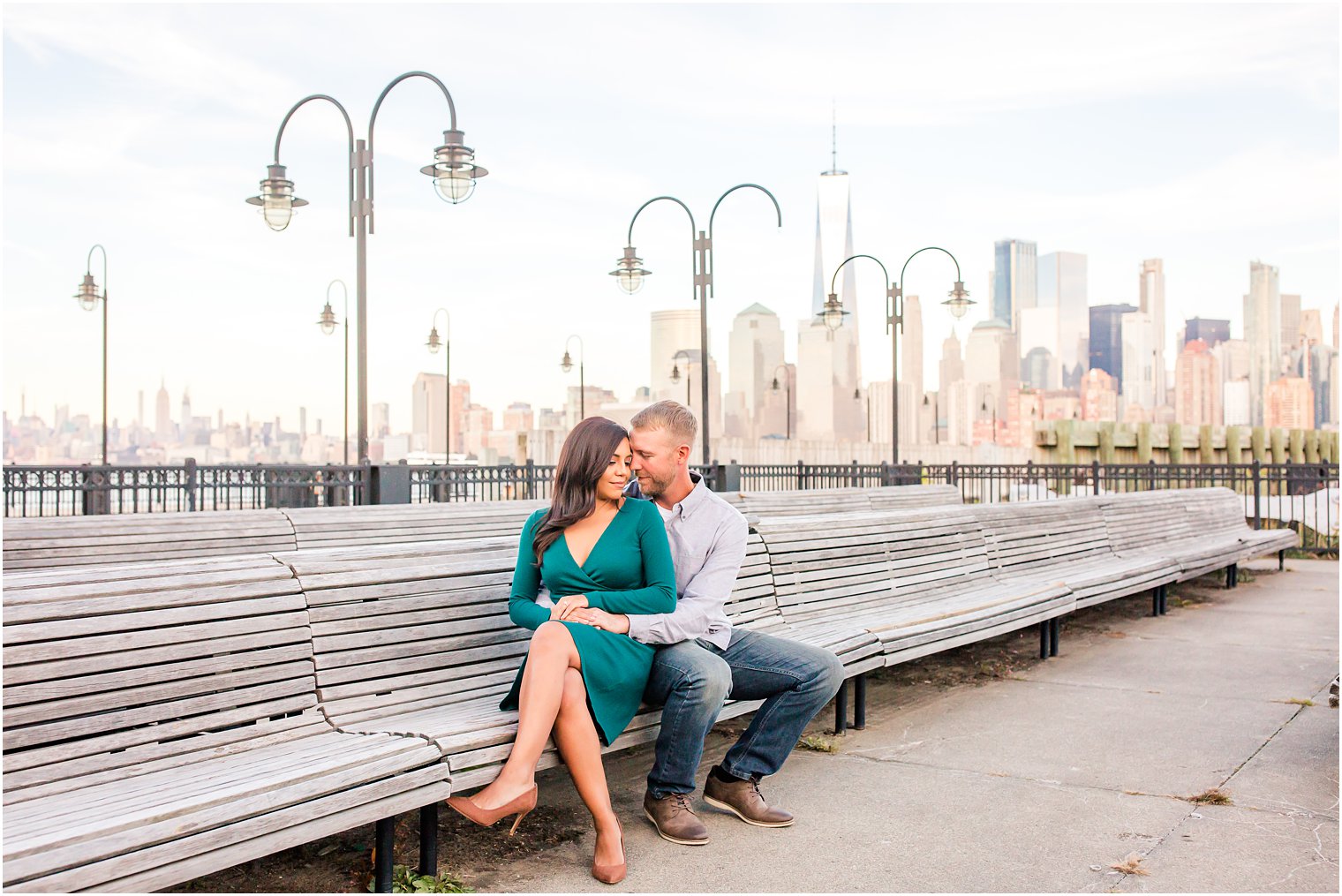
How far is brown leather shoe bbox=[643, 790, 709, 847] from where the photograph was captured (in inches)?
166

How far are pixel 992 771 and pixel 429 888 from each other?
2.58 metres

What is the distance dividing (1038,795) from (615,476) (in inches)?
85.8

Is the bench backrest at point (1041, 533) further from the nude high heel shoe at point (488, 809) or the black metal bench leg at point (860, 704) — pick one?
the nude high heel shoe at point (488, 809)

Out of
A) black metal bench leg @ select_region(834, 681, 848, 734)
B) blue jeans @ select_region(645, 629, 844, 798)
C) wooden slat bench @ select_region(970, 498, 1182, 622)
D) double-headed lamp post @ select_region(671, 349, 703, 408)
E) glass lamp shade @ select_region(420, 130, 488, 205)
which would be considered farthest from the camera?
double-headed lamp post @ select_region(671, 349, 703, 408)

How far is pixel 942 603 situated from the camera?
7281mm

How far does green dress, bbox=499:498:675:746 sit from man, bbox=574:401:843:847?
0.07 m

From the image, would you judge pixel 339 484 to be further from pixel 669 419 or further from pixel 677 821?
pixel 677 821

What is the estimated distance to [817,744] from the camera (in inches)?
223

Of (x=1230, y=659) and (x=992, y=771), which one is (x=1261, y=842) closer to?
(x=992, y=771)

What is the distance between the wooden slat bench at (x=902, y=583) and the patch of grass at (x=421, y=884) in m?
2.79

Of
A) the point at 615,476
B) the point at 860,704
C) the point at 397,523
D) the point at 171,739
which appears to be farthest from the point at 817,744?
the point at 397,523

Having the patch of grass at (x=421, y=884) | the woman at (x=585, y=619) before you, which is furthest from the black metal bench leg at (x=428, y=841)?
the woman at (x=585, y=619)

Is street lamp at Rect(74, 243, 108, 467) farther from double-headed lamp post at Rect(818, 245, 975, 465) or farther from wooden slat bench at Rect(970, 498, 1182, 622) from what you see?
wooden slat bench at Rect(970, 498, 1182, 622)

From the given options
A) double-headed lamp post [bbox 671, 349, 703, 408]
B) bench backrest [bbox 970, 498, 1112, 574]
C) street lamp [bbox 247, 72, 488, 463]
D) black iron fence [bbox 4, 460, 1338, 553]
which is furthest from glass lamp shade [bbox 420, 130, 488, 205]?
double-headed lamp post [bbox 671, 349, 703, 408]
